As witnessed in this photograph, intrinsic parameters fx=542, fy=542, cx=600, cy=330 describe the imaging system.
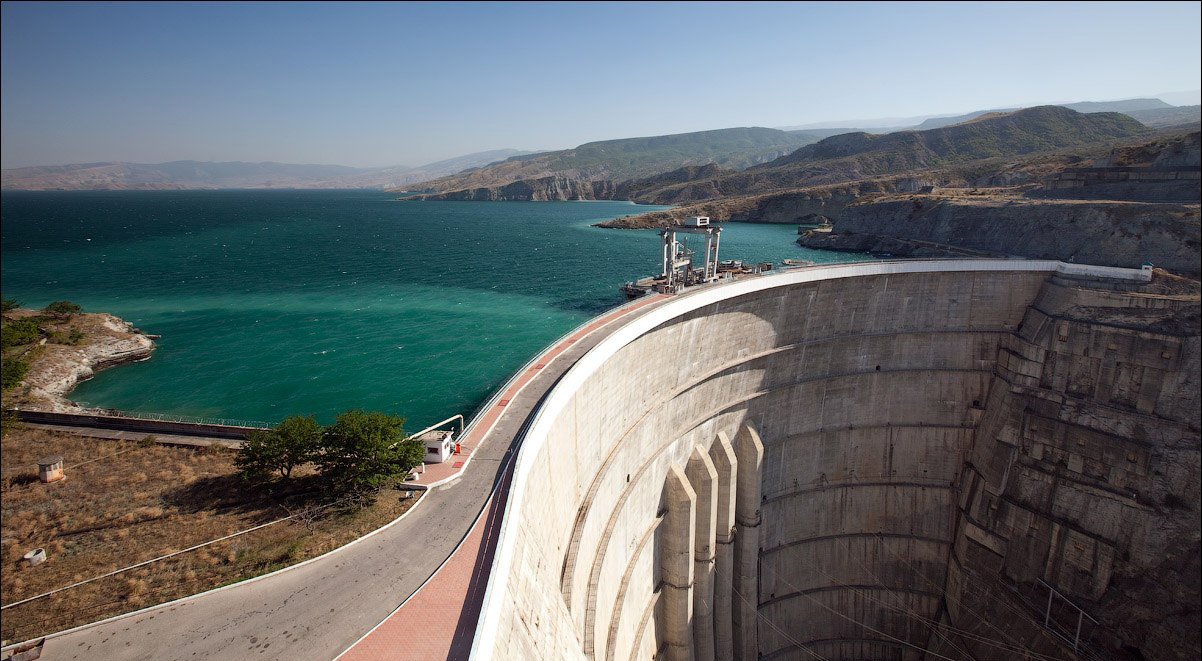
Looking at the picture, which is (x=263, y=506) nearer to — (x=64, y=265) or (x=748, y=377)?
(x=748, y=377)

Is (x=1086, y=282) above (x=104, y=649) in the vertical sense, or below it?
above

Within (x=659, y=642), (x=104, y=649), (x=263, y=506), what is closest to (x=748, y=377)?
(x=659, y=642)

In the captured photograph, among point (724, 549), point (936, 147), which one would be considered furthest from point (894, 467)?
point (936, 147)

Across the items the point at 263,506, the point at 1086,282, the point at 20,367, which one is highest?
the point at 20,367

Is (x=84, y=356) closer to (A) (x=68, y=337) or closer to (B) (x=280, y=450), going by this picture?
(A) (x=68, y=337)

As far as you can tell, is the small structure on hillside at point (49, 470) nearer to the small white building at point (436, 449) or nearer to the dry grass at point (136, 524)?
the dry grass at point (136, 524)
